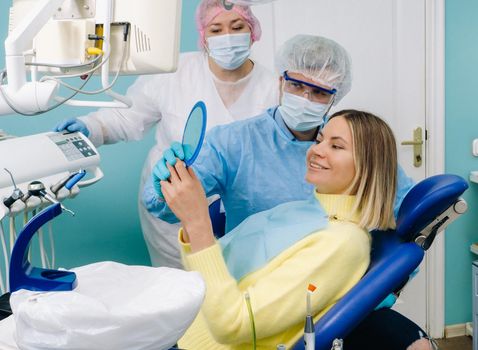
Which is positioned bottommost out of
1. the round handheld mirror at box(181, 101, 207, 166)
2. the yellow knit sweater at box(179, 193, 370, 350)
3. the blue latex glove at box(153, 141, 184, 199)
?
the yellow knit sweater at box(179, 193, 370, 350)

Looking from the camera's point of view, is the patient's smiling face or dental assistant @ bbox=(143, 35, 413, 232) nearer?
the patient's smiling face

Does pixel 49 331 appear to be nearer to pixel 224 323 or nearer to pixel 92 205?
pixel 224 323

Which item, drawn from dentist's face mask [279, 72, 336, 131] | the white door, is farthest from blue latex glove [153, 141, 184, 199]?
the white door

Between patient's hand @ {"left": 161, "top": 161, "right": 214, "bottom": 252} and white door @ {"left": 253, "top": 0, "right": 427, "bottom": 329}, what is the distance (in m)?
1.21

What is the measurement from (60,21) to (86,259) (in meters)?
1.25

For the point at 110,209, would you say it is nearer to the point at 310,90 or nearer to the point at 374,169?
the point at 310,90

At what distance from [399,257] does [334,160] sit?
35 cm

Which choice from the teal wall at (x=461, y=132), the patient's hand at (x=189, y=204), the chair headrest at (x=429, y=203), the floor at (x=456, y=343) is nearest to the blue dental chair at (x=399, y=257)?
the chair headrest at (x=429, y=203)

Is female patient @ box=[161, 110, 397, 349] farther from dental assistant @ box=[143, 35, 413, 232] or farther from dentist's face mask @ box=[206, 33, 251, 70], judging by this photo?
dentist's face mask @ box=[206, 33, 251, 70]

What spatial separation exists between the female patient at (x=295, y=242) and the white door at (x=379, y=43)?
1.03 meters

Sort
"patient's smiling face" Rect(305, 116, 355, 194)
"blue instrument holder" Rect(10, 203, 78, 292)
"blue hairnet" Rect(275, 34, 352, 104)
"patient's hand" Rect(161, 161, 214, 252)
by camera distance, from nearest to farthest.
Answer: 1. "blue instrument holder" Rect(10, 203, 78, 292)
2. "patient's hand" Rect(161, 161, 214, 252)
3. "patient's smiling face" Rect(305, 116, 355, 194)
4. "blue hairnet" Rect(275, 34, 352, 104)

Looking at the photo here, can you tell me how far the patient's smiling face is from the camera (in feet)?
5.34

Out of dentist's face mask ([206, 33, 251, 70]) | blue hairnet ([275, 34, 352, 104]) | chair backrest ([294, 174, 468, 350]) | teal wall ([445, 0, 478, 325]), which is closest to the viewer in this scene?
chair backrest ([294, 174, 468, 350])

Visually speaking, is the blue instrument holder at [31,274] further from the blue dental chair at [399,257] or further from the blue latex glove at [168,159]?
the blue dental chair at [399,257]
